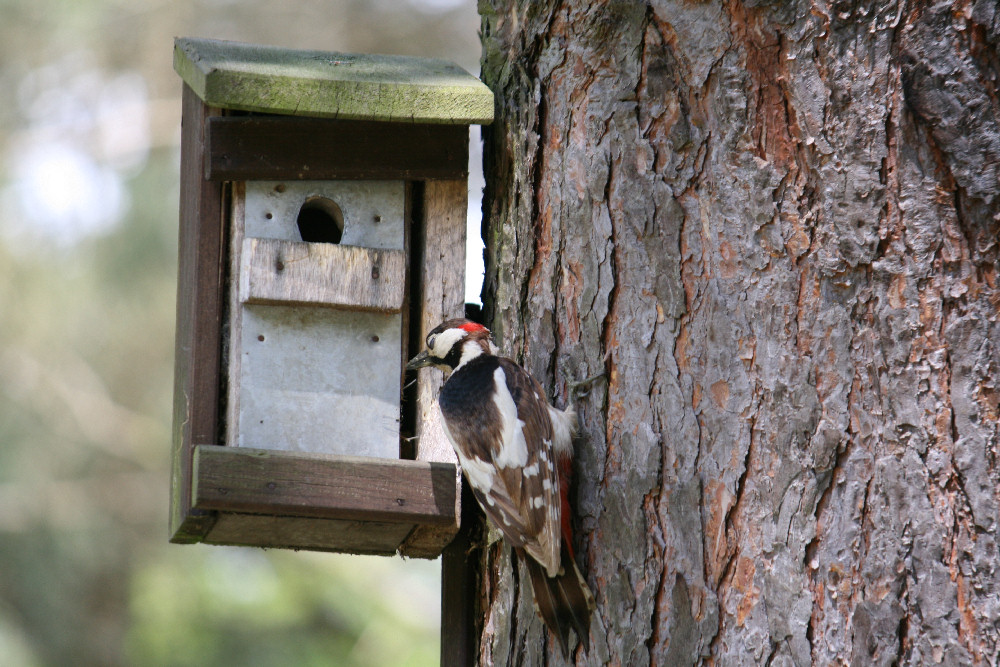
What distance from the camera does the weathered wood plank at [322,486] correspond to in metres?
2.52

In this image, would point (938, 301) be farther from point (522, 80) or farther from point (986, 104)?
point (522, 80)

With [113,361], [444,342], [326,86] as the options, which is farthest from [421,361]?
[113,361]

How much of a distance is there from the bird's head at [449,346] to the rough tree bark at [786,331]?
0.40 metres

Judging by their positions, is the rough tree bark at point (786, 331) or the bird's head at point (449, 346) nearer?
the rough tree bark at point (786, 331)

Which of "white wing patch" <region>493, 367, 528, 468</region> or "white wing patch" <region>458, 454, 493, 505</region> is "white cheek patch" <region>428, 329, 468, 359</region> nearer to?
"white wing patch" <region>493, 367, 528, 468</region>

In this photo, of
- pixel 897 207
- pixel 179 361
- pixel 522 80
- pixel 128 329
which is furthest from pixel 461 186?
pixel 128 329

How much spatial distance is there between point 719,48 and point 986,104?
1.84ft

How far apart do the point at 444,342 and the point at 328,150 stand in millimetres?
597

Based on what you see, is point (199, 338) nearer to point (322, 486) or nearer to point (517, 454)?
point (322, 486)

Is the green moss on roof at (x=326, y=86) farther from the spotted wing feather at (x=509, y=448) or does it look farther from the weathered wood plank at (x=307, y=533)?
the weathered wood plank at (x=307, y=533)

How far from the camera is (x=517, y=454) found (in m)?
2.70

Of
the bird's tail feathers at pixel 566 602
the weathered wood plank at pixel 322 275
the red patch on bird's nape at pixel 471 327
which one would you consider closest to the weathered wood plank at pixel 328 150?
the weathered wood plank at pixel 322 275

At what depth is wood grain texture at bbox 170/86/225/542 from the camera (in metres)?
2.76

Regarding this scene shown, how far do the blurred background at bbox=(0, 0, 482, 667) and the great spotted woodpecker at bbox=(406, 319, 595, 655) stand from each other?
4.54 meters
